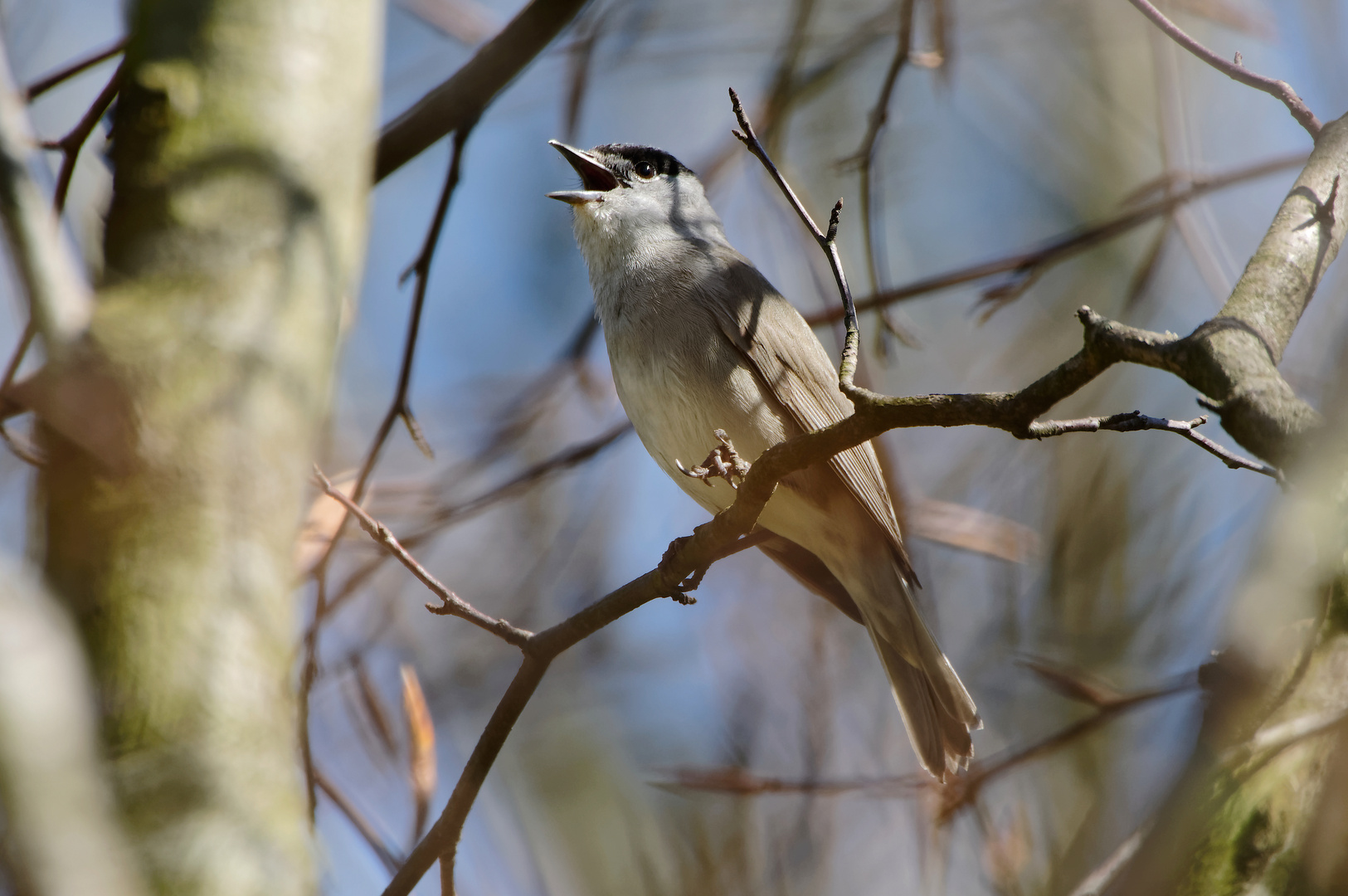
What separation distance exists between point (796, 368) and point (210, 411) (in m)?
2.60

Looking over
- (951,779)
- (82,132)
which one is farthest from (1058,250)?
(82,132)

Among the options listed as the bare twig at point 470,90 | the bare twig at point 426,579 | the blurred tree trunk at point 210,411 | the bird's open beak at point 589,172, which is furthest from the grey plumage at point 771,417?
the blurred tree trunk at point 210,411

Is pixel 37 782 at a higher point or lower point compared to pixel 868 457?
lower

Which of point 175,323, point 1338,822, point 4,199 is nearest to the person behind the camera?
point 4,199

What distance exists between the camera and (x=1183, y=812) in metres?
2.44

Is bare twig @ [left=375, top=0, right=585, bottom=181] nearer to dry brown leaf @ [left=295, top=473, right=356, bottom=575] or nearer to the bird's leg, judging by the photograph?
dry brown leaf @ [left=295, top=473, right=356, bottom=575]

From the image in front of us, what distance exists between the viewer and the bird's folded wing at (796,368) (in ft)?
13.1

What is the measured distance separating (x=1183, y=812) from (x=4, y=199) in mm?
2743

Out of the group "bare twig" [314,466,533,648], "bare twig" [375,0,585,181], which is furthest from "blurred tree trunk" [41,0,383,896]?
"bare twig" [375,0,585,181]

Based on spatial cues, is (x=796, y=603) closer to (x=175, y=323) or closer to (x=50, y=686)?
(x=175, y=323)

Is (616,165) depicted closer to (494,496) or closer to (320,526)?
(494,496)

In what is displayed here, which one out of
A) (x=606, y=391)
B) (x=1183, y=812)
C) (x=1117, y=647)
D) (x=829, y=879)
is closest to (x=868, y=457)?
(x=606, y=391)

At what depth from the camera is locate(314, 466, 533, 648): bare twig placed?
2805 mm

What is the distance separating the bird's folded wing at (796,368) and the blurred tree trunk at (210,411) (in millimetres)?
1811
